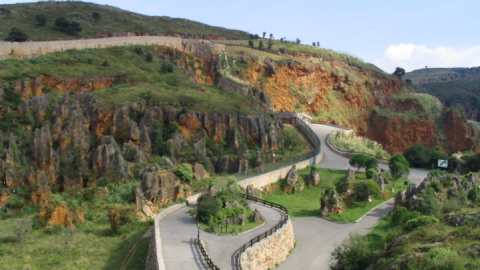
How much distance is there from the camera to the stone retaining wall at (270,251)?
71.1 ft

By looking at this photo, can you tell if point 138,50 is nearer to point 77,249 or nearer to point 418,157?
point 418,157

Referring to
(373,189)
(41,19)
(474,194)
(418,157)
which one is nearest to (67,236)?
(373,189)

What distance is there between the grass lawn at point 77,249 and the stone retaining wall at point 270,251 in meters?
5.49

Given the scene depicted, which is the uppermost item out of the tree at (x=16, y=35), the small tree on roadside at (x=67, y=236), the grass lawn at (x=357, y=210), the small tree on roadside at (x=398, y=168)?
the tree at (x=16, y=35)

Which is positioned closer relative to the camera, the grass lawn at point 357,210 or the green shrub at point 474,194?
the grass lawn at point 357,210

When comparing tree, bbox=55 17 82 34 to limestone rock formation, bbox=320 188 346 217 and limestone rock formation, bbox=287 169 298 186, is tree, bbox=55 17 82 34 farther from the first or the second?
limestone rock formation, bbox=320 188 346 217

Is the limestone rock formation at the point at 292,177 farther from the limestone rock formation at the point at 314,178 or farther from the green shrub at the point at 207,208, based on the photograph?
the green shrub at the point at 207,208

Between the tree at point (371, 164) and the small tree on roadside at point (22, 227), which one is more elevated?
the tree at point (371, 164)

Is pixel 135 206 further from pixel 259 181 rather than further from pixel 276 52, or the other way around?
pixel 276 52

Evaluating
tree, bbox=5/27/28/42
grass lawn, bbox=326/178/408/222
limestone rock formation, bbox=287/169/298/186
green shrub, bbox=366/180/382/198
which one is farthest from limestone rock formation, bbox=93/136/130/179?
tree, bbox=5/27/28/42

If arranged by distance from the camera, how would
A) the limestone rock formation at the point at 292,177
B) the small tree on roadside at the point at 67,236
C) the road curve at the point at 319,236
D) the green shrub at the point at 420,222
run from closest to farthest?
the green shrub at the point at 420,222 < the small tree on roadside at the point at 67,236 < the road curve at the point at 319,236 < the limestone rock formation at the point at 292,177

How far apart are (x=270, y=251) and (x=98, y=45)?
163 ft

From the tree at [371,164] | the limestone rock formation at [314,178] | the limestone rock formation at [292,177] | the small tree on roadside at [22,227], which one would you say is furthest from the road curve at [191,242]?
the tree at [371,164]

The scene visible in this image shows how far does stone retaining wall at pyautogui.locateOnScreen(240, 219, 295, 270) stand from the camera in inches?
853
